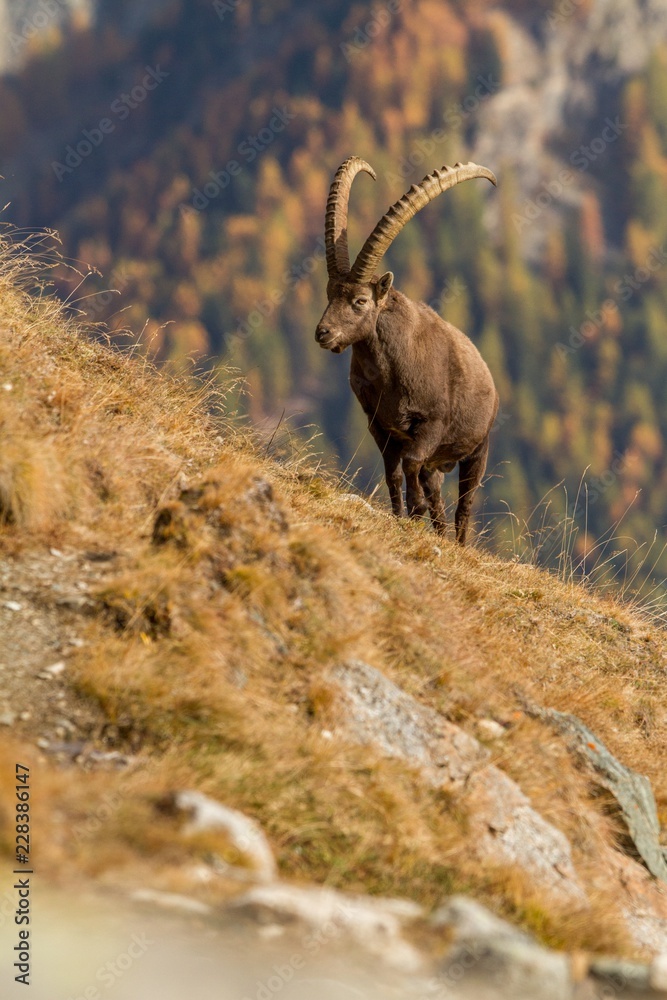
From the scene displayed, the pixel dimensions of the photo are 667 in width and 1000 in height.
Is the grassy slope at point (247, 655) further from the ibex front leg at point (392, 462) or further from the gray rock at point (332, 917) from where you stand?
the ibex front leg at point (392, 462)

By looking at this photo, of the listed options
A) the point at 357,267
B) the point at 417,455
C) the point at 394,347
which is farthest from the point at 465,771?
the point at 357,267

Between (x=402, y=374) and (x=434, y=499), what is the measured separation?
1.92 metres

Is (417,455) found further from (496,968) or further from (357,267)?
(496,968)

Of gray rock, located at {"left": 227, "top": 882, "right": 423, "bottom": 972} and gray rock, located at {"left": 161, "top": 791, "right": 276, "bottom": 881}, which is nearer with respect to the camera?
gray rock, located at {"left": 227, "top": 882, "right": 423, "bottom": 972}

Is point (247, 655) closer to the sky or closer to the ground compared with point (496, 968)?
closer to the ground

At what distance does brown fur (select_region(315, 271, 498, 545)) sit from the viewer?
1108 cm

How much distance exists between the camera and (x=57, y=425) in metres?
7.07

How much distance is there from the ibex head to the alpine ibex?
1 cm

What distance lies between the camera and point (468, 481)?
44.4 ft

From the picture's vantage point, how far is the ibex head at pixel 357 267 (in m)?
10.9

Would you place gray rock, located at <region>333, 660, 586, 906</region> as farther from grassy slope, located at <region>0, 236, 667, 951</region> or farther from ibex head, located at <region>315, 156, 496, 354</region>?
ibex head, located at <region>315, 156, 496, 354</region>

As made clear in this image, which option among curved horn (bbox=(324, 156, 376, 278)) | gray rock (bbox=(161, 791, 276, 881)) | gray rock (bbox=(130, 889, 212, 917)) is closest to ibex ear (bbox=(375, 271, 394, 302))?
curved horn (bbox=(324, 156, 376, 278))

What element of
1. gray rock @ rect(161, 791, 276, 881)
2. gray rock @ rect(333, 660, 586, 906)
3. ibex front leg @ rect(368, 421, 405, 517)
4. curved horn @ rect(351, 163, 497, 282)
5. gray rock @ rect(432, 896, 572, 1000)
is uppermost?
curved horn @ rect(351, 163, 497, 282)

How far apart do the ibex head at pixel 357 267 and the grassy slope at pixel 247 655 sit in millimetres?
1961
